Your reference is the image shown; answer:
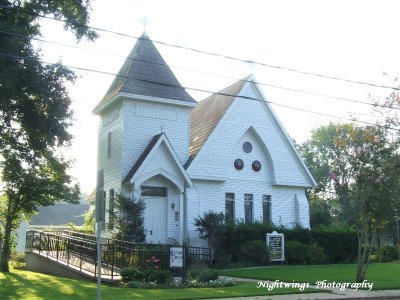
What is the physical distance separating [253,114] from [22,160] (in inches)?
510

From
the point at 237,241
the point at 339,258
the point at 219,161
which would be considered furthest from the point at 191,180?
the point at 339,258

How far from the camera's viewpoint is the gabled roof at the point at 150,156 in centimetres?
2502

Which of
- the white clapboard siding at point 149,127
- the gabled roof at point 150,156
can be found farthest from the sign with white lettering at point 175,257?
the white clapboard siding at point 149,127

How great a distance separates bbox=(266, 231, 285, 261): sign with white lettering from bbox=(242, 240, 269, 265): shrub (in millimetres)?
494

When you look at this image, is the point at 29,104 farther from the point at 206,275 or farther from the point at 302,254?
the point at 302,254

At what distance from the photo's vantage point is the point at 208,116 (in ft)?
102

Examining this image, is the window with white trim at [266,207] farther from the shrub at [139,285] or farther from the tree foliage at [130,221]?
the shrub at [139,285]

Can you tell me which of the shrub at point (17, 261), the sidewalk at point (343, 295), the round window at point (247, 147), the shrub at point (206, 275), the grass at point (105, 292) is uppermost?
the round window at point (247, 147)

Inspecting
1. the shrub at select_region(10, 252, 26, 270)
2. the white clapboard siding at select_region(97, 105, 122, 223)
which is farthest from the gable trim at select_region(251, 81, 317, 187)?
the shrub at select_region(10, 252, 26, 270)

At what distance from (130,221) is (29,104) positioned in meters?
6.81

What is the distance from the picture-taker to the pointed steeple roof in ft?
87.7

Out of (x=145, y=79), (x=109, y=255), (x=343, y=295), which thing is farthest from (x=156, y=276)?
(x=145, y=79)

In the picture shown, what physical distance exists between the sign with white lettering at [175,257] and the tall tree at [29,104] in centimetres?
721

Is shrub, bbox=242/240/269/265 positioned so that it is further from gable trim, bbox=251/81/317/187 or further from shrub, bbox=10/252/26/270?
shrub, bbox=10/252/26/270
